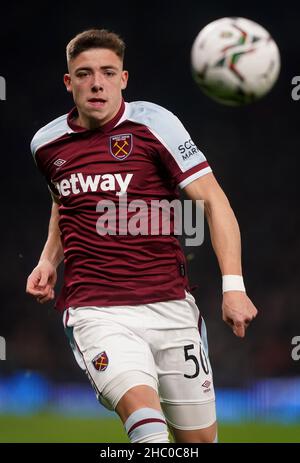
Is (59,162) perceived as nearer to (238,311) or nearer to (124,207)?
(124,207)

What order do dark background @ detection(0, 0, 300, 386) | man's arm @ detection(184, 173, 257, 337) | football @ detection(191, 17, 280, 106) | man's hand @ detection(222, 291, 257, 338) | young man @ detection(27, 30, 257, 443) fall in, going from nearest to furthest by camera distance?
man's hand @ detection(222, 291, 257, 338)
man's arm @ detection(184, 173, 257, 337)
young man @ detection(27, 30, 257, 443)
football @ detection(191, 17, 280, 106)
dark background @ detection(0, 0, 300, 386)

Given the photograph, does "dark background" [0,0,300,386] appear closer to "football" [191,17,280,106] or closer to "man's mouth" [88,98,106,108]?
"football" [191,17,280,106]

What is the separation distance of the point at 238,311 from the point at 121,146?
101 centimetres

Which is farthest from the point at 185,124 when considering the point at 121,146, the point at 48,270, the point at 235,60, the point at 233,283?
the point at 233,283

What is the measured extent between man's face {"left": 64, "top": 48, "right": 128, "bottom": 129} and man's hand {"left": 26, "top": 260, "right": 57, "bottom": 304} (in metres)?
0.78

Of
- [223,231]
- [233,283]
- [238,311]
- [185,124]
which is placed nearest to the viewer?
[238,311]

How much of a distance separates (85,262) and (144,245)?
28cm

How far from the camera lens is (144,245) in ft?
13.9

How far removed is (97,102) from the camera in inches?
171

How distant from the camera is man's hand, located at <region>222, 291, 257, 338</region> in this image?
3.82m

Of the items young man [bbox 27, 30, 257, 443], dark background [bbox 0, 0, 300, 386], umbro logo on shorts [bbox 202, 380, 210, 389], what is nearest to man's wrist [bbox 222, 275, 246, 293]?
young man [bbox 27, 30, 257, 443]

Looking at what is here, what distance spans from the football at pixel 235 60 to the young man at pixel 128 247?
37cm
